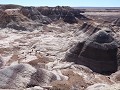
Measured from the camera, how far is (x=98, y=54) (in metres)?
38.0

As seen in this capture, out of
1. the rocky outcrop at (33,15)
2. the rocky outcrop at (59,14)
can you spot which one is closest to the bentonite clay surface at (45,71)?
the rocky outcrop at (33,15)

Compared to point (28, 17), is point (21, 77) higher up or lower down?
higher up

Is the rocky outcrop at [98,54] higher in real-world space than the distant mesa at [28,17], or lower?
higher

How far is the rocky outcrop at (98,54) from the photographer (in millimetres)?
37219

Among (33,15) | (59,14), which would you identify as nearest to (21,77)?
(33,15)

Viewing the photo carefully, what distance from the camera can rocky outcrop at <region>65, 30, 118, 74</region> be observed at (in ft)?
122

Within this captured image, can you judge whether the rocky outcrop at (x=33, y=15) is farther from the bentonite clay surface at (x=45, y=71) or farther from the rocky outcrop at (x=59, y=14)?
the bentonite clay surface at (x=45, y=71)

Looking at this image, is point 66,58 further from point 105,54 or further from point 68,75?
point 68,75

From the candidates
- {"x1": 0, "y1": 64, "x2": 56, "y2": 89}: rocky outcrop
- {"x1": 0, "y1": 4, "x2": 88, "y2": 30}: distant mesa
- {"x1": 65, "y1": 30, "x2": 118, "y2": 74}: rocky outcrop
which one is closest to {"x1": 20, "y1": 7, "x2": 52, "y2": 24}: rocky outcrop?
{"x1": 0, "y1": 4, "x2": 88, "y2": 30}: distant mesa

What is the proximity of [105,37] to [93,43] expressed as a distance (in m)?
2.23

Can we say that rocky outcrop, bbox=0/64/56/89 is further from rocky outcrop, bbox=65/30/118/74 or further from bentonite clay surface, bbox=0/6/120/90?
rocky outcrop, bbox=65/30/118/74

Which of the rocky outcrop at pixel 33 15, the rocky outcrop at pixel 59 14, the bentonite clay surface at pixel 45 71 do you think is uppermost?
the bentonite clay surface at pixel 45 71

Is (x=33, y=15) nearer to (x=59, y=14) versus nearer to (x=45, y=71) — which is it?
(x=59, y=14)

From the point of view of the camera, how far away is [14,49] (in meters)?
52.1
